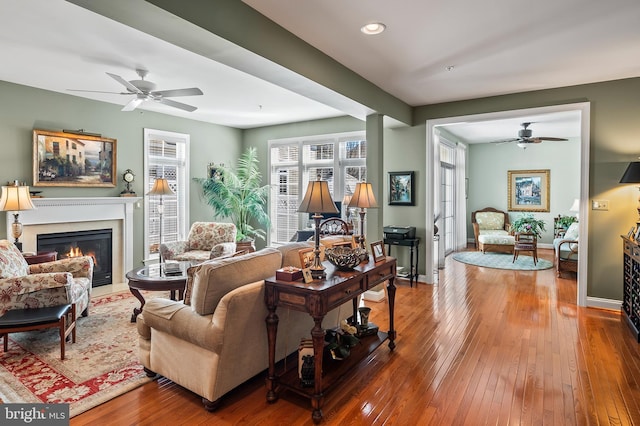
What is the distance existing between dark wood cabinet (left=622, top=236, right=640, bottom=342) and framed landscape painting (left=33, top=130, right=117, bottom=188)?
6.66 meters

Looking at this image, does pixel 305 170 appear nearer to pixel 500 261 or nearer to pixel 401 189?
pixel 401 189

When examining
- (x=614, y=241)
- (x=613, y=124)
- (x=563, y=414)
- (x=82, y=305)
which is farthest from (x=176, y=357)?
(x=613, y=124)

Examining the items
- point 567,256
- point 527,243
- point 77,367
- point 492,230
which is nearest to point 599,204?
point 567,256

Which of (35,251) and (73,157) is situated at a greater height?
(73,157)

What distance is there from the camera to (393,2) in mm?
2568

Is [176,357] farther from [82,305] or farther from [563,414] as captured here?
[563,414]

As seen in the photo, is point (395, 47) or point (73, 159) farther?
point (73, 159)

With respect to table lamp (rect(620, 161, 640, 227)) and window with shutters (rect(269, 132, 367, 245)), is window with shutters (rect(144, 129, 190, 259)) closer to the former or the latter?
window with shutters (rect(269, 132, 367, 245))

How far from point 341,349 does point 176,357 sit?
1158 millimetres

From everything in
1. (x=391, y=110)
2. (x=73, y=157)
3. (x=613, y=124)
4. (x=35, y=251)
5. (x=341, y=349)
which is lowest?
(x=341, y=349)

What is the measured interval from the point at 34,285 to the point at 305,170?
15.5ft

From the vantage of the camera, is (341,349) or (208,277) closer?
(208,277)

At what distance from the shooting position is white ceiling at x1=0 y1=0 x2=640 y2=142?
106 inches

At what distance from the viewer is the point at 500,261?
7.34 meters
